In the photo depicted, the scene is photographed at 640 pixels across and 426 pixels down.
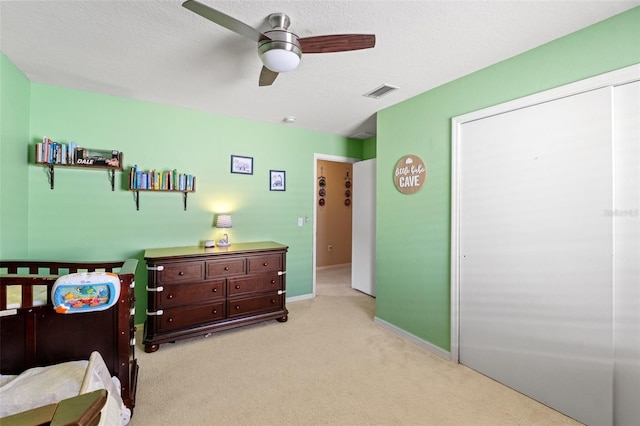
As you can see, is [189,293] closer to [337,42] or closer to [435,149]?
[337,42]

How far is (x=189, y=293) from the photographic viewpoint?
2768 millimetres

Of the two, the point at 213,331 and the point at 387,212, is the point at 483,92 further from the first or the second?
the point at 213,331

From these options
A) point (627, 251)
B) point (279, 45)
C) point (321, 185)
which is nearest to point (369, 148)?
point (321, 185)

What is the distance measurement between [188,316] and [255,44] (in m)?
2.44

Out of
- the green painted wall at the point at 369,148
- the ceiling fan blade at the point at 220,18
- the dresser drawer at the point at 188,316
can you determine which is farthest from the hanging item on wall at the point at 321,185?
the ceiling fan blade at the point at 220,18

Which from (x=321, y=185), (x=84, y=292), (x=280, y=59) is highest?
(x=280, y=59)

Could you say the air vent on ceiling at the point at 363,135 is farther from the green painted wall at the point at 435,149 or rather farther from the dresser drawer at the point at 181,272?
the dresser drawer at the point at 181,272

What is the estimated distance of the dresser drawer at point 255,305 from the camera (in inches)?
118

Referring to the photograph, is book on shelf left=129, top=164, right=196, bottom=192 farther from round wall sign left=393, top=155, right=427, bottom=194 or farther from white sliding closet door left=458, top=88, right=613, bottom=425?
white sliding closet door left=458, top=88, right=613, bottom=425

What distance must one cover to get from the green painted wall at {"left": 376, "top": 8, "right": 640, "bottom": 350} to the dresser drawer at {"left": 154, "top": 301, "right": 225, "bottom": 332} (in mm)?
1784

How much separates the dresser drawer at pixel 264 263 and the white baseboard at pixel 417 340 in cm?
131

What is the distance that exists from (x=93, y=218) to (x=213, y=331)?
1.65 metres

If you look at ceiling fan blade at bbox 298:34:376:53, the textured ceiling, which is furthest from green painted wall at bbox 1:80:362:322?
ceiling fan blade at bbox 298:34:376:53

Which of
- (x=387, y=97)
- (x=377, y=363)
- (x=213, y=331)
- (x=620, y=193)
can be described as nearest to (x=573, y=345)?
(x=620, y=193)
